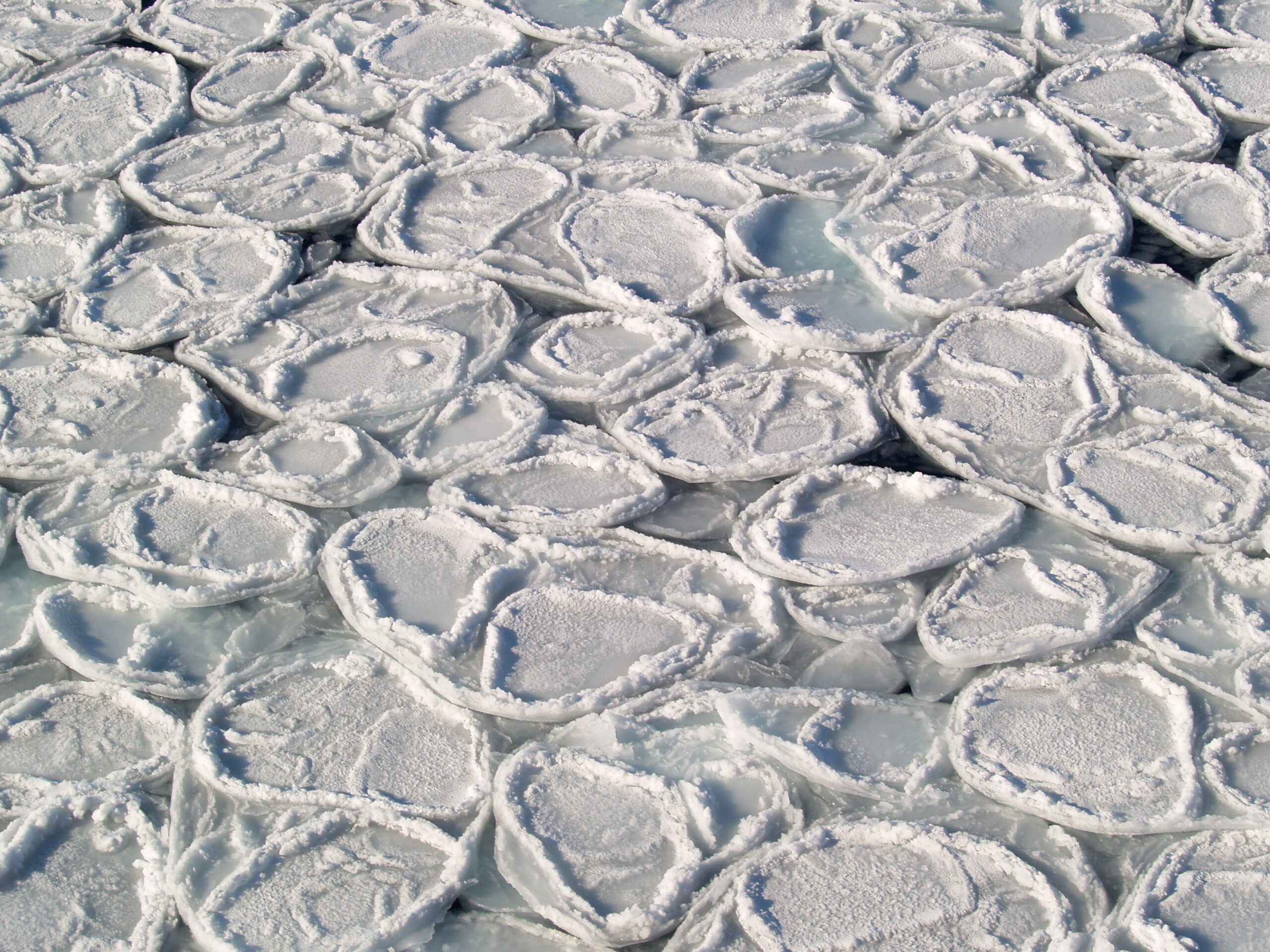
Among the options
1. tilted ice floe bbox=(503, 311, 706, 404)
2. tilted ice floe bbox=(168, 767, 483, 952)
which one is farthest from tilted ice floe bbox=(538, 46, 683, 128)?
tilted ice floe bbox=(168, 767, 483, 952)

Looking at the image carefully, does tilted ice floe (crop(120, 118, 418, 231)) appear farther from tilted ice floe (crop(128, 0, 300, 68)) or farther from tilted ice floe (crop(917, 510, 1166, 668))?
tilted ice floe (crop(917, 510, 1166, 668))

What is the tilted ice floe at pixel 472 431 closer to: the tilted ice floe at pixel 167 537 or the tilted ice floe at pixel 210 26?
the tilted ice floe at pixel 167 537

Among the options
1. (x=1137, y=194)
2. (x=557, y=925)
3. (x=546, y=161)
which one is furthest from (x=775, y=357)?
(x=557, y=925)

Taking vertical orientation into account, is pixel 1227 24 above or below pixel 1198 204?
above

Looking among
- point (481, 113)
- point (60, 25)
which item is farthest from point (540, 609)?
point (60, 25)

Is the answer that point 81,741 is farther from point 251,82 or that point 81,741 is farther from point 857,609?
point 251,82
